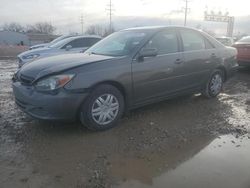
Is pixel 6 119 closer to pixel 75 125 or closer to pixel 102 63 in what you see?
pixel 75 125

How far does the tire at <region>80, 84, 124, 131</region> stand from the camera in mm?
4559

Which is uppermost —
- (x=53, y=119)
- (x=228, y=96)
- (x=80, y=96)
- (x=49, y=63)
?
(x=49, y=63)

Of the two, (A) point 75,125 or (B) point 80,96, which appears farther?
(A) point 75,125

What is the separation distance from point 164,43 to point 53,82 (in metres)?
2.28

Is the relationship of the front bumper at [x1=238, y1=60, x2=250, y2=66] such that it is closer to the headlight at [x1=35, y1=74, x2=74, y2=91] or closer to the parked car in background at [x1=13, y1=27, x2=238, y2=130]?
the parked car in background at [x1=13, y1=27, x2=238, y2=130]

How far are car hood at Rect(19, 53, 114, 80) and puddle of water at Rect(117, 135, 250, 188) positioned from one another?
6.11ft

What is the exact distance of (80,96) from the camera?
441 centimetres

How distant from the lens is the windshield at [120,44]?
528cm

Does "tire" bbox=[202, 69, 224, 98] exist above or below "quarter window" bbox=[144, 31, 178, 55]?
A: below

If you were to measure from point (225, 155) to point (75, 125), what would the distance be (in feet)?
7.53

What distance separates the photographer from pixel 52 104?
4.31 metres

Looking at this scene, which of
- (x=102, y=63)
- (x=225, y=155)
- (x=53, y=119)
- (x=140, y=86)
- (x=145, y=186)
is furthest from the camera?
(x=140, y=86)

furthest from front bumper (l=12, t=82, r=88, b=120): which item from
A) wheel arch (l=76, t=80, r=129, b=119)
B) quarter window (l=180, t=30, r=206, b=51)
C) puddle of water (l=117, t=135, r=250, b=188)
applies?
quarter window (l=180, t=30, r=206, b=51)

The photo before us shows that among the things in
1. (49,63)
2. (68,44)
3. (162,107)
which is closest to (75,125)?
(49,63)
